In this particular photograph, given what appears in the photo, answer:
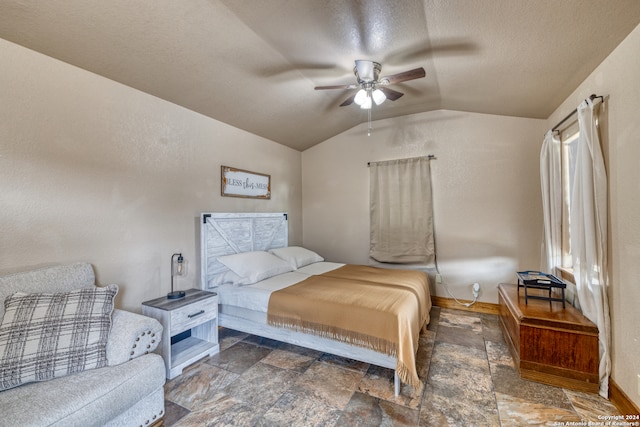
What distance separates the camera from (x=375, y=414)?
5.94 feet

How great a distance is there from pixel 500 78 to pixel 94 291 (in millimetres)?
3792

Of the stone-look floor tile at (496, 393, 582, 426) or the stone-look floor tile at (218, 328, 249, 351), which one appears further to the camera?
the stone-look floor tile at (218, 328, 249, 351)

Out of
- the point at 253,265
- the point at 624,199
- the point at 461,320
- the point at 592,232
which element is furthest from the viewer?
the point at 461,320

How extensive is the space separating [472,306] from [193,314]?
3486 millimetres

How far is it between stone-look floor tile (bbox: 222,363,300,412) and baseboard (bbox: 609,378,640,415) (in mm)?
2226

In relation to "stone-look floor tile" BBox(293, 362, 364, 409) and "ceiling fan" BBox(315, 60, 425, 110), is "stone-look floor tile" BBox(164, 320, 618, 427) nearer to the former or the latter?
"stone-look floor tile" BBox(293, 362, 364, 409)

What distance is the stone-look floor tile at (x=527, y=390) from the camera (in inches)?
75.4

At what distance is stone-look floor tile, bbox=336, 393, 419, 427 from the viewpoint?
1.73 m

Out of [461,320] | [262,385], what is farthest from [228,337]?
[461,320]

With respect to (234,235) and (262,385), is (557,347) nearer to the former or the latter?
(262,385)

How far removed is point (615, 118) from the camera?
1.87 m

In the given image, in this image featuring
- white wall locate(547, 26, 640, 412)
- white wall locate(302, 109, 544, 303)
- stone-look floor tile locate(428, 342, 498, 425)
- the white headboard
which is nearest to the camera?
white wall locate(547, 26, 640, 412)

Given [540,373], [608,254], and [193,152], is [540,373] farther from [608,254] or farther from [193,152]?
[193,152]

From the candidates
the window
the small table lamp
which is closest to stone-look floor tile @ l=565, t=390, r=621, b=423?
the window
